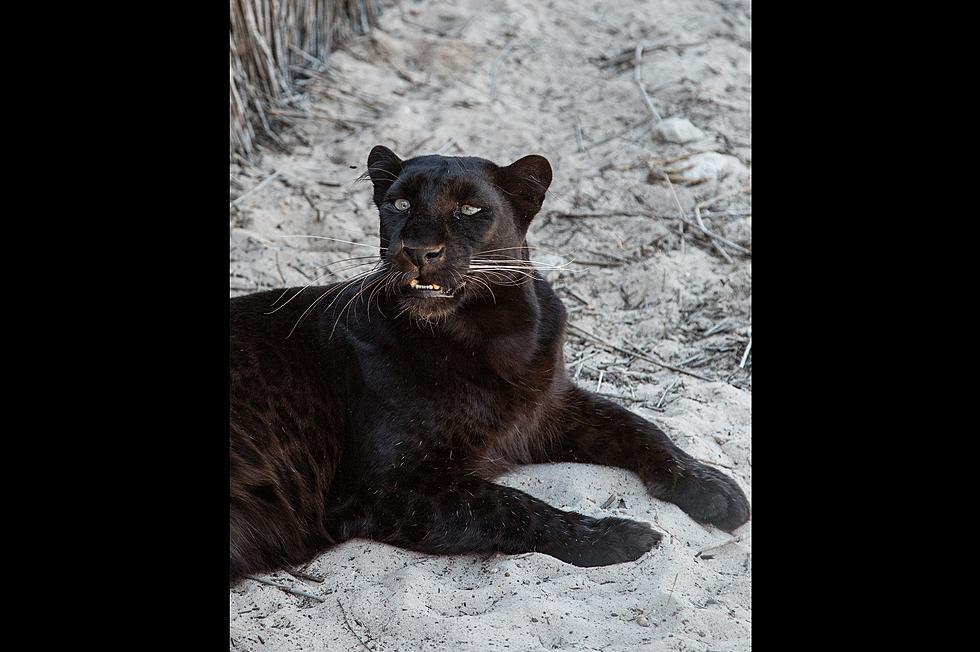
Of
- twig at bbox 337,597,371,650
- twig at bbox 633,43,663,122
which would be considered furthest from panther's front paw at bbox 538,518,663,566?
twig at bbox 633,43,663,122

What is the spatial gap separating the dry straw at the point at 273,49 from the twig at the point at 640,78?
1985mm

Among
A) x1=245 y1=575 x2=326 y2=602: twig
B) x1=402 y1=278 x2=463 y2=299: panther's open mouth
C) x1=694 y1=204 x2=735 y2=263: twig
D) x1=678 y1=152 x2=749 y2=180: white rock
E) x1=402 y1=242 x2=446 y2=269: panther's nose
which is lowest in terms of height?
x1=245 y1=575 x2=326 y2=602: twig

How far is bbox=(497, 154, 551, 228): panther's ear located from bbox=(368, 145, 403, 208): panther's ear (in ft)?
1.21

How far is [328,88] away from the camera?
6582 millimetres

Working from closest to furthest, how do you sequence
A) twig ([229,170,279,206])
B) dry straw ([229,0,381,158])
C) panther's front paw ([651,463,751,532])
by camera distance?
1. panther's front paw ([651,463,751,532])
2. twig ([229,170,279,206])
3. dry straw ([229,0,381,158])

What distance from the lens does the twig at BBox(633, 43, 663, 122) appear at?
20.4 ft

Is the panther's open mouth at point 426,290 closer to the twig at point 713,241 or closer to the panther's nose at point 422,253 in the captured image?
the panther's nose at point 422,253

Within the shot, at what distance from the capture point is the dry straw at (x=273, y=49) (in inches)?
229

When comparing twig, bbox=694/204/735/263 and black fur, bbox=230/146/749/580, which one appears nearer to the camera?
black fur, bbox=230/146/749/580

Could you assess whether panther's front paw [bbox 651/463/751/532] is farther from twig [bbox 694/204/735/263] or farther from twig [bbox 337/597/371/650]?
twig [bbox 694/204/735/263]

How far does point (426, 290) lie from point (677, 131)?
11.2ft
